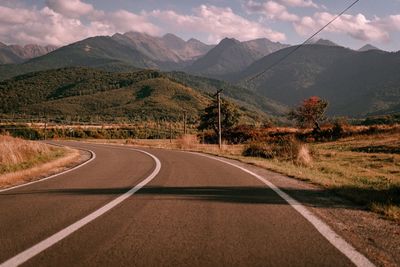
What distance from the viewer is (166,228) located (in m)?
6.03

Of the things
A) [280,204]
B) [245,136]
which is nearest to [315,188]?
[280,204]

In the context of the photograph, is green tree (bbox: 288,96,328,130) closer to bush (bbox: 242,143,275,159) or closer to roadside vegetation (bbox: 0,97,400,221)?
roadside vegetation (bbox: 0,97,400,221)

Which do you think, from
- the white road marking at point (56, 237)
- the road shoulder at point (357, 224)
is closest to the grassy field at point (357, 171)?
the road shoulder at point (357, 224)

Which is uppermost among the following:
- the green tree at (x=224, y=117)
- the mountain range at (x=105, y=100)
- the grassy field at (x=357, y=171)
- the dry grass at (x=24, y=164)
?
the mountain range at (x=105, y=100)

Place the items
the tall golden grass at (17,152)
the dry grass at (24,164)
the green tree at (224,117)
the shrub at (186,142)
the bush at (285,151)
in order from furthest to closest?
the green tree at (224,117) < the shrub at (186,142) < the bush at (285,151) < the tall golden grass at (17,152) < the dry grass at (24,164)

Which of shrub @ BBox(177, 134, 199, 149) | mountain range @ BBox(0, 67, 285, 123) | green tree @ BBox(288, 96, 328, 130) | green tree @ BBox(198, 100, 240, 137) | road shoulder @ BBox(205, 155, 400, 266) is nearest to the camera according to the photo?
road shoulder @ BBox(205, 155, 400, 266)

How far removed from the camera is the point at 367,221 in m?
6.51

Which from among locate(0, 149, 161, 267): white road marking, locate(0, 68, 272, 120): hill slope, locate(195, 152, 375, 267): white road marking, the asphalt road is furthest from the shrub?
locate(0, 68, 272, 120): hill slope

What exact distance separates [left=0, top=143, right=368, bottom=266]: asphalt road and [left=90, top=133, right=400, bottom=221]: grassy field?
1744mm

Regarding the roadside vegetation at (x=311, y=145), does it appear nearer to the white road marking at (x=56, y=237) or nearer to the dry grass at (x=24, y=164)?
the dry grass at (x=24, y=164)

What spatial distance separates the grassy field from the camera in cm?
863

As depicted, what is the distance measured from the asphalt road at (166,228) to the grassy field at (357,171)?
1744 millimetres

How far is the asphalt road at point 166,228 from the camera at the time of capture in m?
4.65

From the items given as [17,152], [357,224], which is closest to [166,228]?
[357,224]
